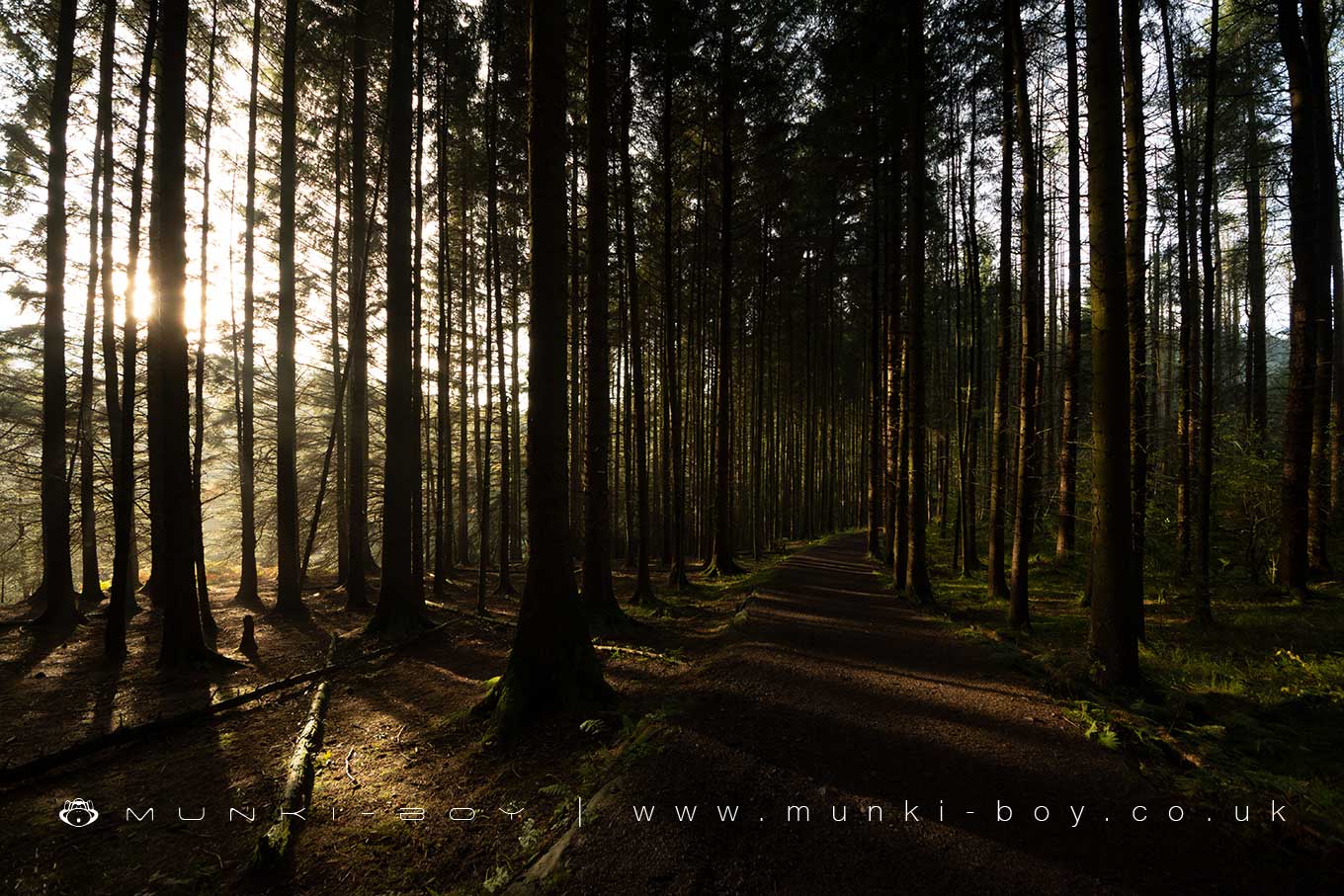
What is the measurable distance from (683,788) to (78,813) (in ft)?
15.3

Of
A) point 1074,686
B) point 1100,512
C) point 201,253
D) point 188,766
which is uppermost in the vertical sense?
point 201,253

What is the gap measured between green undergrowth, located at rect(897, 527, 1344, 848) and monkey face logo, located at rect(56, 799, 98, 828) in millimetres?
7693

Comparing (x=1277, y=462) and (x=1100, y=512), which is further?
(x=1277, y=462)

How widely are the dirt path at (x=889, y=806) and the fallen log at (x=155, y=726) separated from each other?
4974mm

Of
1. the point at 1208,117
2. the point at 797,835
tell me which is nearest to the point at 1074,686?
the point at 797,835

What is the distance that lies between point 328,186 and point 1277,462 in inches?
921

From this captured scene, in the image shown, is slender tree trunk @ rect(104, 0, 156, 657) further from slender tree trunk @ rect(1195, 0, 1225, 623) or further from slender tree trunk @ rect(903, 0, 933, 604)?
slender tree trunk @ rect(1195, 0, 1225, 623)

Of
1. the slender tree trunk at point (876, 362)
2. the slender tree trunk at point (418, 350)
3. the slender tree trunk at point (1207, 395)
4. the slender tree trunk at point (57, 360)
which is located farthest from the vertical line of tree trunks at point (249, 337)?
the slender tree trunk at point (1207, 395)

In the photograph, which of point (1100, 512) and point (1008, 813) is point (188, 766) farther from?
point (1100, 512)

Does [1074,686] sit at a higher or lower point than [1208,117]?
lower

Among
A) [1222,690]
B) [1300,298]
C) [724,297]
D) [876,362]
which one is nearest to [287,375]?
[724,297]

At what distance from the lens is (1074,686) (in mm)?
4965

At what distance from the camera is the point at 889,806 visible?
3.12 meters

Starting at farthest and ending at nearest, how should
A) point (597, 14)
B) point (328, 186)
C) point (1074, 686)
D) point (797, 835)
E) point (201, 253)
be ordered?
point (328, 186) < point (201, 253) < point (597, 14) < point (1074, 686) < point (797, 835)
